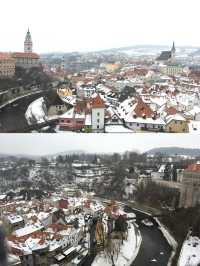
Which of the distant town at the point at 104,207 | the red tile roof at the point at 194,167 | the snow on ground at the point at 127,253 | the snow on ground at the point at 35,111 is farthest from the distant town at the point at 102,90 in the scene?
the snow on ground at the point at 127,253

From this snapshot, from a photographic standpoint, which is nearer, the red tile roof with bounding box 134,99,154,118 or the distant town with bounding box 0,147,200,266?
the distant town with bounding box 0,147,200,266

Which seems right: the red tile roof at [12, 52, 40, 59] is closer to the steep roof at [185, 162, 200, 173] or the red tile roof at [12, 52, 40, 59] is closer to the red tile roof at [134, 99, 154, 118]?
the red tile roof at [134, 99, 154, 118]

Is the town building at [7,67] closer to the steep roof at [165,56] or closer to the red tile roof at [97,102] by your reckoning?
the red tile roof at [97,102]

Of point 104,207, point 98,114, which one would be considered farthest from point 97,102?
point 104,207

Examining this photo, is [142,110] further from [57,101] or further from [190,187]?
[190,187]

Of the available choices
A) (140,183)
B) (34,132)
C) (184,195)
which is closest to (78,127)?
(34,132)

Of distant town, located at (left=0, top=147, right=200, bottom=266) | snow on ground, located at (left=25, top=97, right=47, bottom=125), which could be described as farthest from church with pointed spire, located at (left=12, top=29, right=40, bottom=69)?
distant town, located at (left=0, top=147, right=200, bottom=266)
